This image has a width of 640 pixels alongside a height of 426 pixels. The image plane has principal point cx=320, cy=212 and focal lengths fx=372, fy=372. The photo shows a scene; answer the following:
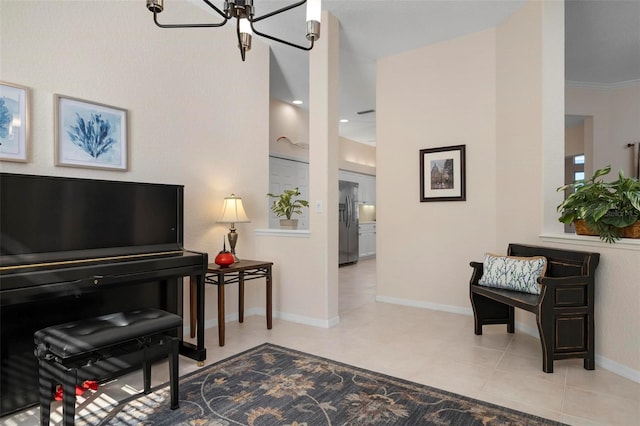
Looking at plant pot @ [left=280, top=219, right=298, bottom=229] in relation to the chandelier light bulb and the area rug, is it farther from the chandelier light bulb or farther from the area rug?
the chandelier light bulb

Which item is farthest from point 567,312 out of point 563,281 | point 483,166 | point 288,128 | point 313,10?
point 288,128

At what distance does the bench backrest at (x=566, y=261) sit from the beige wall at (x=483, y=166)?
0.14 metres

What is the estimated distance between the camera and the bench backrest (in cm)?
264

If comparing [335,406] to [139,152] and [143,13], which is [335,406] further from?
[143,13]

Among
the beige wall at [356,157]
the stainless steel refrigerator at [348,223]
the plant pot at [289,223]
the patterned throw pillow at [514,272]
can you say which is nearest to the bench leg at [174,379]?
the plant pot at [289,223]

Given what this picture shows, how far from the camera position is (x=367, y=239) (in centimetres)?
917

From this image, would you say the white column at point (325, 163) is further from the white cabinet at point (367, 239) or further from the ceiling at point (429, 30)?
the white cabinet at point (367, 239)

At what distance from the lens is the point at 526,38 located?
3480mm

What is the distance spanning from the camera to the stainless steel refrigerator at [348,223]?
7.79 m

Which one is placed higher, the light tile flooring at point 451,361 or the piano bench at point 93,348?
the piano bench at point 93,348

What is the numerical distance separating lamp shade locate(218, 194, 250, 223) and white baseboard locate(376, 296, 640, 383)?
2179mm

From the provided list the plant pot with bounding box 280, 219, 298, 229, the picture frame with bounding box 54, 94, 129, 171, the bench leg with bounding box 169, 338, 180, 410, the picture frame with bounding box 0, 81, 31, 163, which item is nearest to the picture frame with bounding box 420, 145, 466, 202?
the plant pot with bounding box 280, 219, 298, 229

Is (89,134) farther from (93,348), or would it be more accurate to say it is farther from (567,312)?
(567,312)

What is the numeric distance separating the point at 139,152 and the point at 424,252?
3192mm
